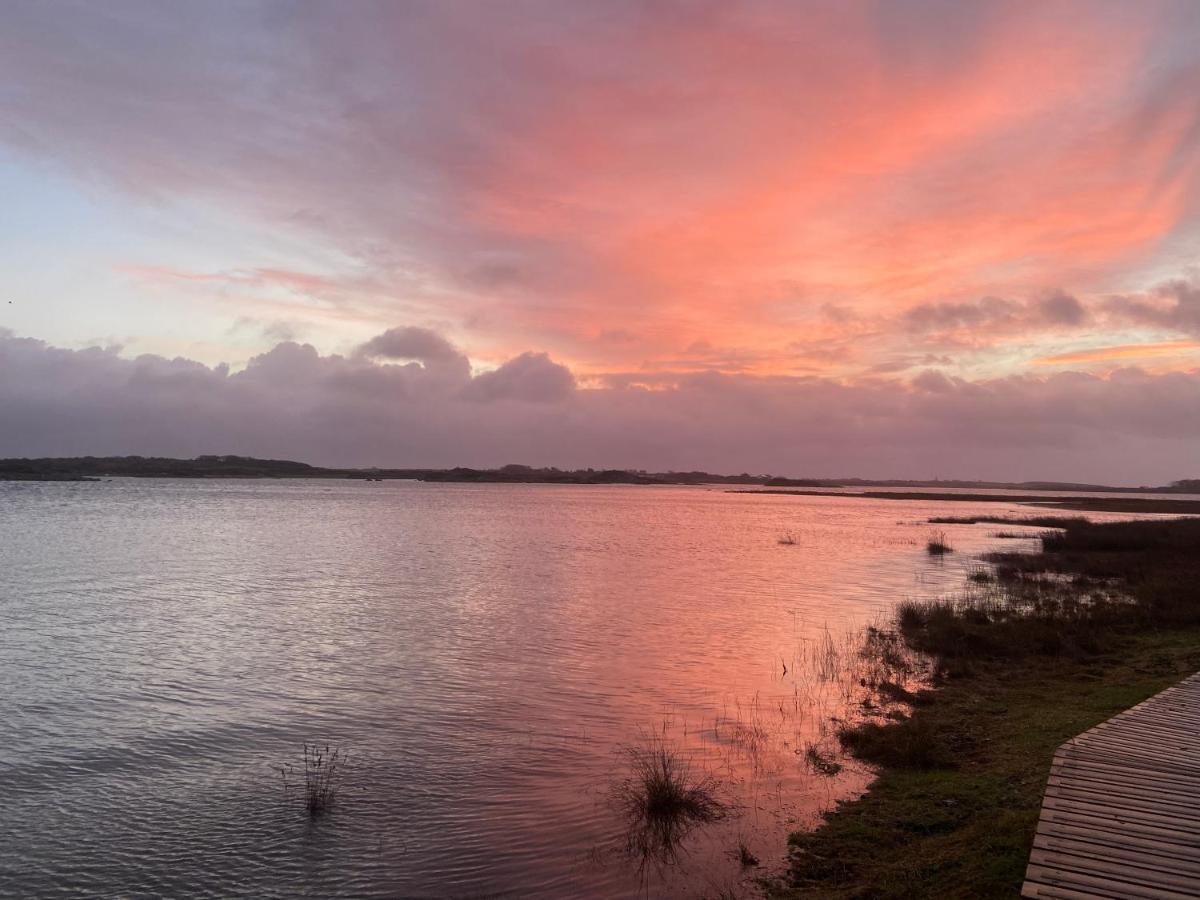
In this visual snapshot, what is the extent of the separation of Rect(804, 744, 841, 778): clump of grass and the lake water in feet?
0.86

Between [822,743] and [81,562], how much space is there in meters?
43.8

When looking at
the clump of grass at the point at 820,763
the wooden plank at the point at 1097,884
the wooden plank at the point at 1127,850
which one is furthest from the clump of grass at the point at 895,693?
the wooden plank at the point at 1097,884

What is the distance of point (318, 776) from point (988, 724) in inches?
526

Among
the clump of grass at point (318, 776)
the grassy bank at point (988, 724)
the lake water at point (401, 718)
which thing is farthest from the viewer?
the clump of grass at point (318, 776)

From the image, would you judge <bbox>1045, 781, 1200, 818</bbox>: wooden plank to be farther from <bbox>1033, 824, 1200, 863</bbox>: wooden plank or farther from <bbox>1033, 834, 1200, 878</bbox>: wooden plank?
<bbox>1033, 834, 1200, 878</bbox>: wooden plank

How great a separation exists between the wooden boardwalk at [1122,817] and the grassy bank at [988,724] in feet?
2.33

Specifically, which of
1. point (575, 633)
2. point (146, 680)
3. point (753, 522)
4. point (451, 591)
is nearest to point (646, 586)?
point (451, 591)

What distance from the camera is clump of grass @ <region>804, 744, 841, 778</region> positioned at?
14.0 m

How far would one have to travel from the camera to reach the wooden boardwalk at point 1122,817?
7.23 m

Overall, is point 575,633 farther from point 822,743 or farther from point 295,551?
point 295,551

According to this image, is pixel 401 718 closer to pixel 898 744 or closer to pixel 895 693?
pixel 898 744

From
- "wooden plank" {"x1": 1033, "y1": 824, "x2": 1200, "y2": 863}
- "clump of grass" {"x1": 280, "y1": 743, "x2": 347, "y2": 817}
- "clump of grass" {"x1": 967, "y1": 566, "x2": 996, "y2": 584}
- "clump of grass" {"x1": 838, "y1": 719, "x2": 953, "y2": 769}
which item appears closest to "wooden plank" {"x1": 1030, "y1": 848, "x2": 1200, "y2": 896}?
"wooden plank" {"x1": 1033, "y1": 824, "x2": 1200, "y2": 863}

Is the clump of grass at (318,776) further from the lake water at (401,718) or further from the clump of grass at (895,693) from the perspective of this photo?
the clump of grass at (895,693)

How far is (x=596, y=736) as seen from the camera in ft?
53.2
